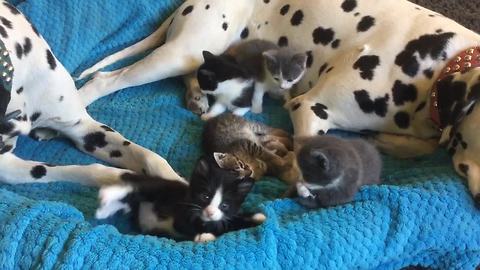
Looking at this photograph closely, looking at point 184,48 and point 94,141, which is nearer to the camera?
point 94,141

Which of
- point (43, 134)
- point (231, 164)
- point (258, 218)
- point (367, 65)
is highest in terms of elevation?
point (367, 65)

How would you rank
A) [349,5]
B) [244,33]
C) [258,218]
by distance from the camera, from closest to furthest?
[258,218], [349,5], [244,33]

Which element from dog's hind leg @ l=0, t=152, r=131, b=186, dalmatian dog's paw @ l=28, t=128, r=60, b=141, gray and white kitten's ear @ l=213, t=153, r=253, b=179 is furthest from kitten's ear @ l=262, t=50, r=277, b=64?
dalmatian dog's paw @ l=28, t=128, r=60, b=141

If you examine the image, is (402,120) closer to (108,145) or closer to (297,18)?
(297,18)

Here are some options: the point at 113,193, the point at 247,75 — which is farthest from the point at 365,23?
the point at 113,193

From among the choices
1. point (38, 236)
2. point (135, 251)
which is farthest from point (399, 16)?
point (38, 236)

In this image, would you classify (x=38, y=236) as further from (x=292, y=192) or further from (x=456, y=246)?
(x=456, y=246)

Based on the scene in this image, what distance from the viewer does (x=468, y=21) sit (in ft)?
9.39

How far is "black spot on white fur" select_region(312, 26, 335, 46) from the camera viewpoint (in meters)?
2.45

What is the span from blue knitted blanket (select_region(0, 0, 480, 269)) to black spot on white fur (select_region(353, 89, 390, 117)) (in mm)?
185

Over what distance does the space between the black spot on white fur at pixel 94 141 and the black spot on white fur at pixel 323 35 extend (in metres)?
0.87

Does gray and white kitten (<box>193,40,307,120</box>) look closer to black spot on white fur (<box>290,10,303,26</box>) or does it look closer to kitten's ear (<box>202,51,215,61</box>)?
kitten's ear (<box>202,51,215,61</box>)

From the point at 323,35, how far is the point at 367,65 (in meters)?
0.26

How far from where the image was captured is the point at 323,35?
8.08 feet
